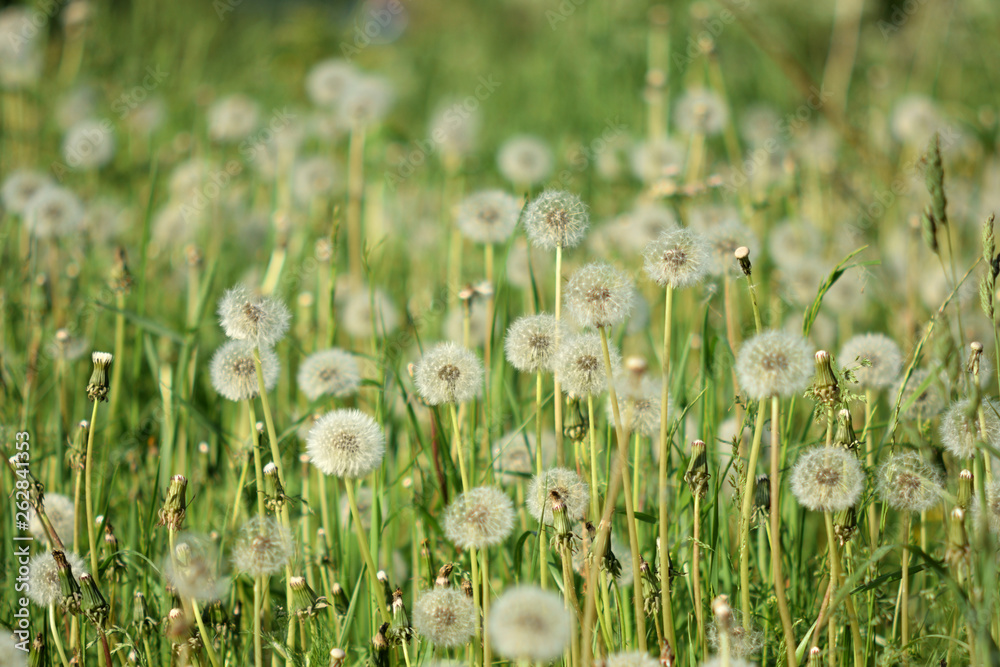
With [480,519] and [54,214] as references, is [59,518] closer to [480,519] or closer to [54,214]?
[480,519]

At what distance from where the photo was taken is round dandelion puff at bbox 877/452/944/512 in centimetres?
130

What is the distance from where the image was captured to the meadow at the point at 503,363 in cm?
126

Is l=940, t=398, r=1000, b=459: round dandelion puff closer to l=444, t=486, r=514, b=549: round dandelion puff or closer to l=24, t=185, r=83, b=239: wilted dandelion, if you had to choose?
l=444, t=486, r=514, b=549: round dandelion puff

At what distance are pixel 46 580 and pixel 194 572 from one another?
0.35 m

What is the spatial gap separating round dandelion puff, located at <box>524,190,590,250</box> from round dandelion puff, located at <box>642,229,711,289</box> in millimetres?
150

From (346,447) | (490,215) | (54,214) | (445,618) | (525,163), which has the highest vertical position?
(525,163)

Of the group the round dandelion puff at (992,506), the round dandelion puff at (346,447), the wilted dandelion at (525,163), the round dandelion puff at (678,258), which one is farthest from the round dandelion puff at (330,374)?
the wilted dandelion at (525,163)

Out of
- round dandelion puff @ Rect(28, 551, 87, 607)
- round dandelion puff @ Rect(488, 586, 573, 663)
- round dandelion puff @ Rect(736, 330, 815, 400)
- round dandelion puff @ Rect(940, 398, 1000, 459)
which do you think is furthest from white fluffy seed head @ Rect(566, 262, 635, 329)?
round dandelion puff @ Rect(28, 551, 87, 607)

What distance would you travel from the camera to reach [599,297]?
51.9 inches

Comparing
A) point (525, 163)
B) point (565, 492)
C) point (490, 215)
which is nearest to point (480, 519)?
point (565, 492)

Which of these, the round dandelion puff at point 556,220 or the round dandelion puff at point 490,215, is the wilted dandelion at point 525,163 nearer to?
the round dandelion puff at point 490,215

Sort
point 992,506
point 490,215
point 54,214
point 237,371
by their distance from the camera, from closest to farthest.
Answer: point 992,506 < point 237,371 < point 490,215 < point 54,214

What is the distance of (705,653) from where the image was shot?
131 centimetres

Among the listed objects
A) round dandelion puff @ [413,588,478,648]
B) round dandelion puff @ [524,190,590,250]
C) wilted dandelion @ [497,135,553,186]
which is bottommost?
round dandelion puff @ [413,588,478,648]
